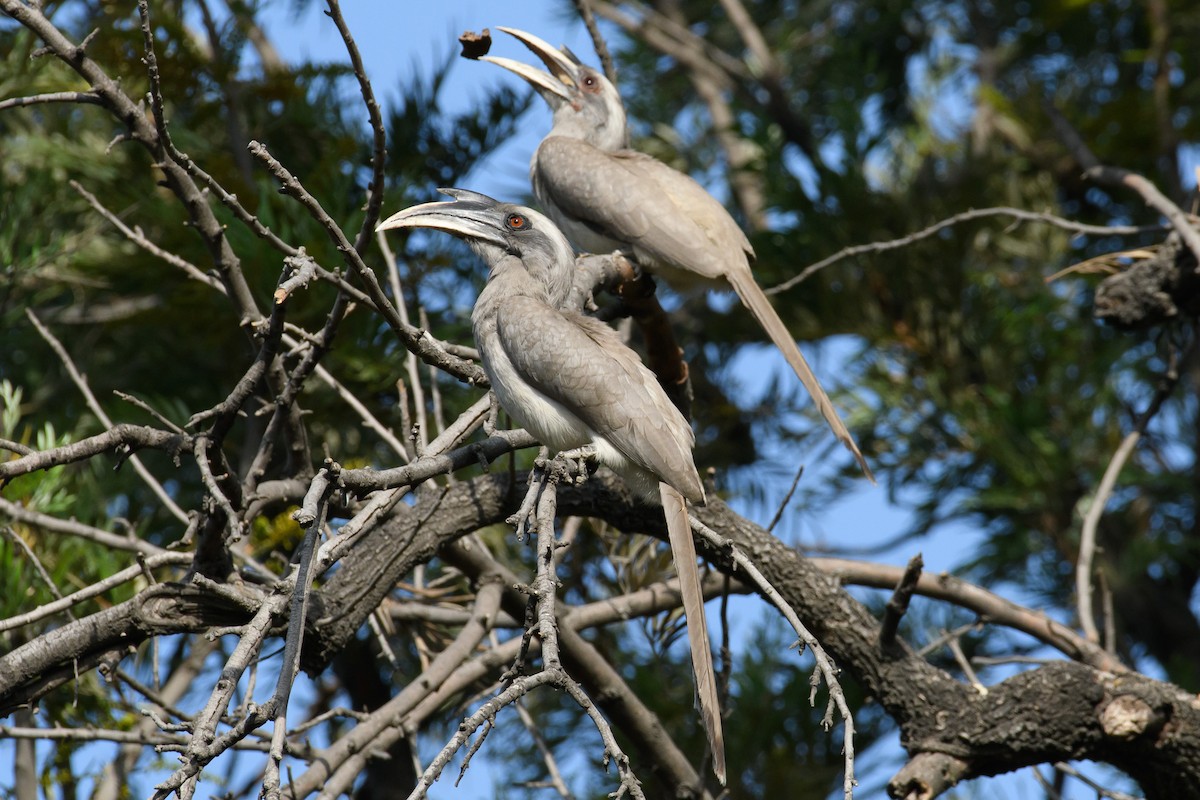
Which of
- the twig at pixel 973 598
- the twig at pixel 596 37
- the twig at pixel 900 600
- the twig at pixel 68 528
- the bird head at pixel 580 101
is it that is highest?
the bird head at pixel 580 101

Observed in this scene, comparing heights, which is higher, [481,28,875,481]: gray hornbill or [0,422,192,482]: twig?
[481,28,875,481]: gray hornbill

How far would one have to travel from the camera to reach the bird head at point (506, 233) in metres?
4.02

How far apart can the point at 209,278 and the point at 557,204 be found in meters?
1.67

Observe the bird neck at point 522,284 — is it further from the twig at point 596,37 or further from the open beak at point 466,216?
the twig at point 596,37

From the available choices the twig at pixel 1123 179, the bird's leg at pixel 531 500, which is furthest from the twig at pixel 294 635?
the twig at pixel 1123 179

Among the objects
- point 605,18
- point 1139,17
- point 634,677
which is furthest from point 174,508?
point 1139,17

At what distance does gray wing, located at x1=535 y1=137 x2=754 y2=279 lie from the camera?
4.61 m

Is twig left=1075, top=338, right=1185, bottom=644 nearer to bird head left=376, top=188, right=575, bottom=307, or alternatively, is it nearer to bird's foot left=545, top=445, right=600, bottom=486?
bird's foot left=545, top=445, right=600, bottom=486

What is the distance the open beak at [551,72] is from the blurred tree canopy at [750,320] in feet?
0.44

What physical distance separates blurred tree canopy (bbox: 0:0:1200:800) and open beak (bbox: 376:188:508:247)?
0.33m

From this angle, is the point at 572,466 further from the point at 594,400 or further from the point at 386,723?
the point at 386,723

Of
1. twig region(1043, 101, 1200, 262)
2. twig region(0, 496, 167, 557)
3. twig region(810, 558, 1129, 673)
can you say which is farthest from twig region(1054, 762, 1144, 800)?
twig region(0, 496, 167, 557)

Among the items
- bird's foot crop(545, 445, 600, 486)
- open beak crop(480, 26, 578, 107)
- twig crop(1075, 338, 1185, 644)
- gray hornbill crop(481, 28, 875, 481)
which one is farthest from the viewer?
open beak crop(480, 26, 578, 107)

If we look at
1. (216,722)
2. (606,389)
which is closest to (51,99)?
(606,389)
